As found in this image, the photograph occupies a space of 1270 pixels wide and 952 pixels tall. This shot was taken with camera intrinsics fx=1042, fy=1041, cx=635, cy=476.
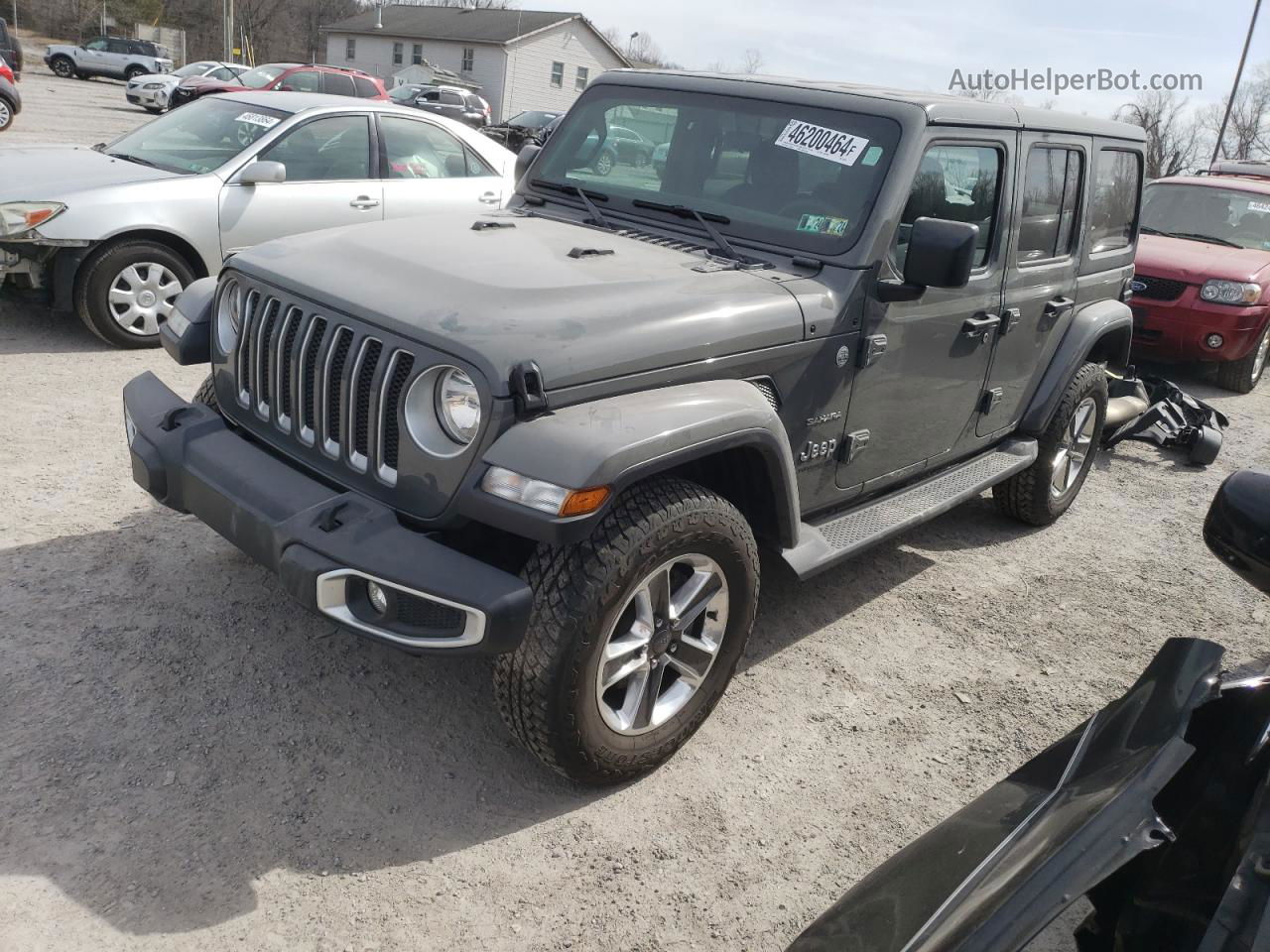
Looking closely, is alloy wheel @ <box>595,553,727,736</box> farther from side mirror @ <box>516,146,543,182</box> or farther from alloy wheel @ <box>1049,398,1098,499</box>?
alloy wheel @ <box>1049,398,1098,499</box>

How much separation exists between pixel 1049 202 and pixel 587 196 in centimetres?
207

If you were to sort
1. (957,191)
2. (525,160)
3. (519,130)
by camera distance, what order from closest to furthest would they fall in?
1. (957,191)
2. (525,160)
3. (519,130)

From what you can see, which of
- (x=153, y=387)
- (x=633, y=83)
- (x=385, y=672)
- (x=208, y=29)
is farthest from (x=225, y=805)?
(x=208, y=29)

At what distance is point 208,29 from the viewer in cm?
6034

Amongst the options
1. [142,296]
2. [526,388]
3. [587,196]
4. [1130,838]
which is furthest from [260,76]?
[1130,838]

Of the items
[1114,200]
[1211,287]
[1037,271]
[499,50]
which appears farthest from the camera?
[499,50]

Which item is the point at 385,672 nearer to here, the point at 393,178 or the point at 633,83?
the point at 633,83

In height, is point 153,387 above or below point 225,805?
above

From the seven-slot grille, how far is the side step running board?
1.36 meters

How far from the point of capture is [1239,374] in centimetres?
943

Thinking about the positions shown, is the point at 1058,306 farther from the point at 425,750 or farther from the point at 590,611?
the point at 425,750

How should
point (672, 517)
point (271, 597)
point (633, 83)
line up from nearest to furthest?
point (672, 517) → point (271, 597) → point (633, 83)

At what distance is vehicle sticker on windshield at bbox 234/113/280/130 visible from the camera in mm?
7199

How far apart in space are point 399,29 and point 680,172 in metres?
61.2
